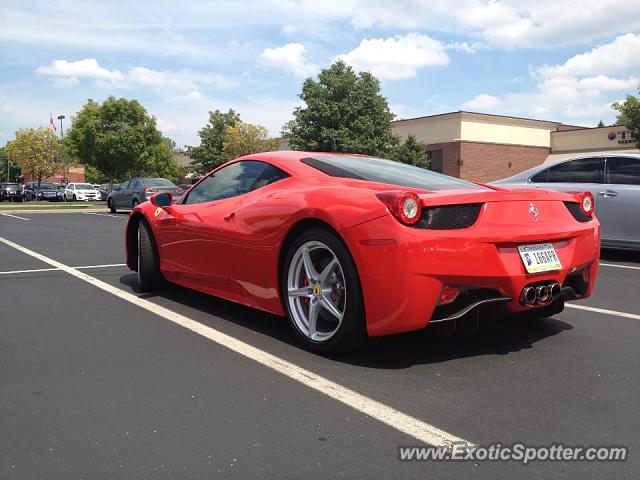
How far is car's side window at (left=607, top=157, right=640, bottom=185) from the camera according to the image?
7.86 m

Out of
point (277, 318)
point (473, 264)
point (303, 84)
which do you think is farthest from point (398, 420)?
point (303, 84)

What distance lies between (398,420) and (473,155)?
138 ft

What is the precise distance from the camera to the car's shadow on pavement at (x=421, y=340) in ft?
11.8

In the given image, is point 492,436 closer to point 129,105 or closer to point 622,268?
point 622,268

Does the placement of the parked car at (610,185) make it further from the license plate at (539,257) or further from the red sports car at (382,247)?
Result: the license plate at (539,257)

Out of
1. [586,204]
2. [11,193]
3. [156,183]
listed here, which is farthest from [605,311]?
[11,193]

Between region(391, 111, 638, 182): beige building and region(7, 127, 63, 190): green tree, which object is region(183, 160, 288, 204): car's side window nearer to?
region(391, 111, 638, 182): beige building

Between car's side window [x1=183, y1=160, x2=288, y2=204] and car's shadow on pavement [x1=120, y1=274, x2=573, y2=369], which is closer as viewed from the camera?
car's shadow on pavement [x1=120, y1=274, x2=573, y2=369]

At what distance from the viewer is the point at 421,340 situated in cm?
398

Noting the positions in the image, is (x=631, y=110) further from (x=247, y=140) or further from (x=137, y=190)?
(x=247, y=140)

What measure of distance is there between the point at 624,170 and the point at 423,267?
5.99 metres

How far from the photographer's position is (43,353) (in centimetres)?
378

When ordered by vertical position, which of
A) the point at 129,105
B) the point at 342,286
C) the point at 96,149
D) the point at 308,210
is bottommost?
the point at 342,286

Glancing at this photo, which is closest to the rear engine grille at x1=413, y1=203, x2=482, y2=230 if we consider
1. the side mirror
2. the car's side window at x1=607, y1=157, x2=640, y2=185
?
the side mirror
